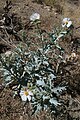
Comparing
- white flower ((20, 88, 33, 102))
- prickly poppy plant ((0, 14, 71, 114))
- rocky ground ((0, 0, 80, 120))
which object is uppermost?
prickly poppy plant ((0, 14, 71, 114))

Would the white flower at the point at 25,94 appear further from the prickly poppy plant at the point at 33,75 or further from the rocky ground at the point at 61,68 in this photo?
the rocky ground at the point at 61,68

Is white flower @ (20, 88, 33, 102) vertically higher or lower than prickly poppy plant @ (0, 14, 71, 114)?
lower

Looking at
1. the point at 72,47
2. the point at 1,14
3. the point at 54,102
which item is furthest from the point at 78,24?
the point at 54,102

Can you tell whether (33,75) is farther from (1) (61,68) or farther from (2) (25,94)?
(1) (61,68)

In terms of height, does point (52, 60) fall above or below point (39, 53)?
below

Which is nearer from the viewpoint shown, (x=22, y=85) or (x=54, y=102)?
(x=54, y=102)

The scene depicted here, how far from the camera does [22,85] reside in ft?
10.8

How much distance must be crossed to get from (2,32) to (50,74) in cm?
132

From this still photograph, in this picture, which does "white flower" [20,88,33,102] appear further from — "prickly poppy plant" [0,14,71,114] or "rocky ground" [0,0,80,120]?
"rocky ground" [0,0,80,120]

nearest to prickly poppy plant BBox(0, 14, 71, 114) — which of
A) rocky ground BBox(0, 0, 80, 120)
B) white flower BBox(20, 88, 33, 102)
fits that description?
white flower BBox(20, 88, 33, 102)

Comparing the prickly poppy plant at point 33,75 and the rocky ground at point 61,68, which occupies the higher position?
the prickly poppy plant at point 33,75

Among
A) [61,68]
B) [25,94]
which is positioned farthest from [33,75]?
[61,68]

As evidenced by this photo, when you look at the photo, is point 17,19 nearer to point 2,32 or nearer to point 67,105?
point 2,32

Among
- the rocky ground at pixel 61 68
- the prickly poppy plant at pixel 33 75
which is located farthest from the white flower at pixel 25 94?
the rocky ground at pixel 61 68
